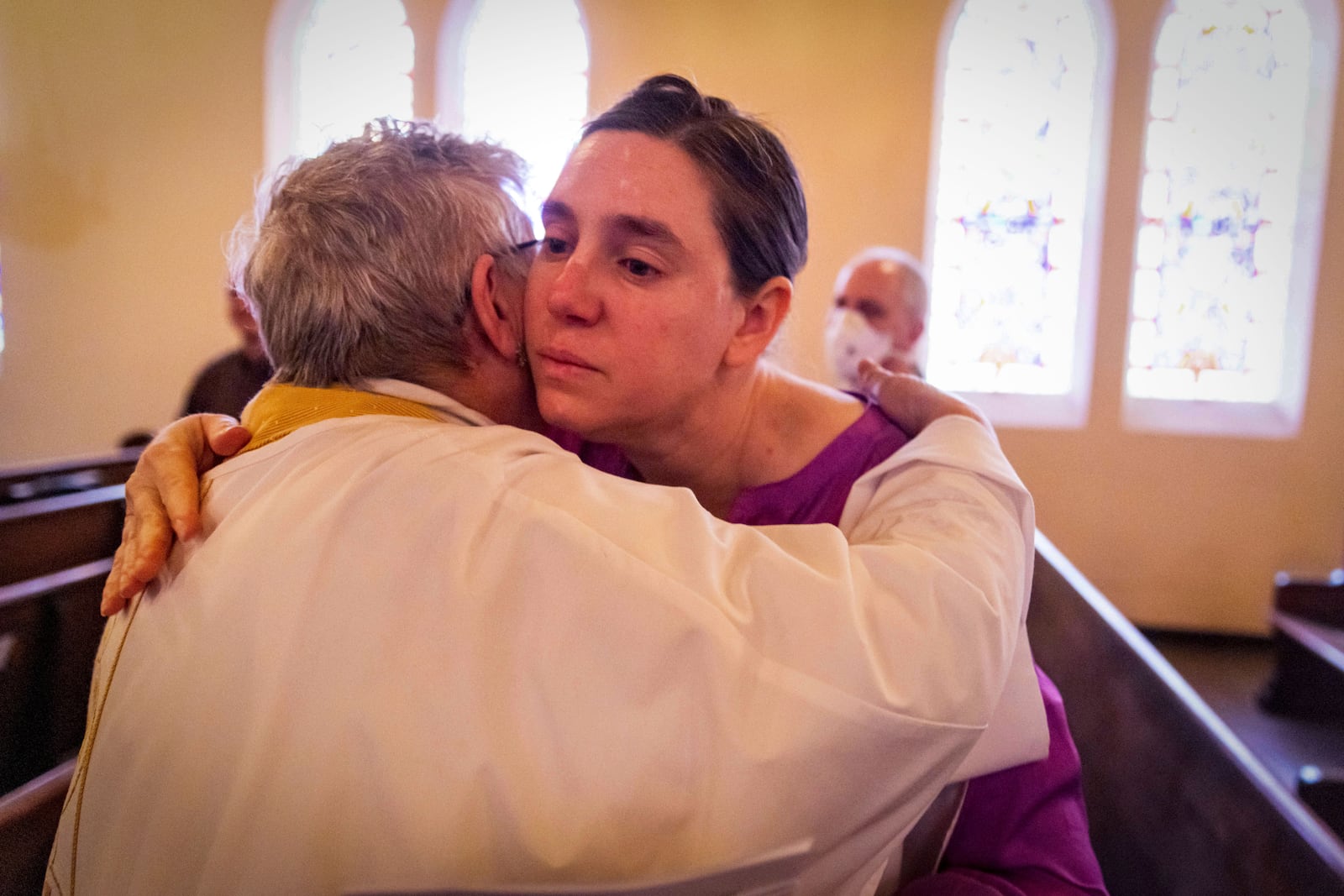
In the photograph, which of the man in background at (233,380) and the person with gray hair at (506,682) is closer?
the person with gray hair at (506,682)

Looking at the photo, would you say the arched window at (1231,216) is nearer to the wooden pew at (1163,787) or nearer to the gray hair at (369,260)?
the wooden pew at (1163,787)

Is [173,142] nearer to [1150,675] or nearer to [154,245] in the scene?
[154,245]

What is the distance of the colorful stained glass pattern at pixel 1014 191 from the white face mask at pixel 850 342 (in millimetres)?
3120

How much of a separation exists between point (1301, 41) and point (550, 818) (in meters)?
7.62

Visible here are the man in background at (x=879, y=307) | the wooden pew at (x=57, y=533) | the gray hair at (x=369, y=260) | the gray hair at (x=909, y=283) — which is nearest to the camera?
the gray hair at (x=369, y=260)

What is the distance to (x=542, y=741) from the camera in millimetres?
921

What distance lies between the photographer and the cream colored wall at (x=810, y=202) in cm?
615

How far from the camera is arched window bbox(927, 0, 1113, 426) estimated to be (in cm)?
645

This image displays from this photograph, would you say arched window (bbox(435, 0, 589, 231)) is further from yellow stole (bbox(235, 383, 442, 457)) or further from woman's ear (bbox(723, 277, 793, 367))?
yellow stole (bbox(235, 383, 442, 457))

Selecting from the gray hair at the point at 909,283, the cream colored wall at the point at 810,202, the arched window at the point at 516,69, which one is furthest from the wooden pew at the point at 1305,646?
the arched window at the point at 516,69

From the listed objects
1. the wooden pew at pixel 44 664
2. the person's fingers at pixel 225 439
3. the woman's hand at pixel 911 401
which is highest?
the woman's hand at pixel 911 401

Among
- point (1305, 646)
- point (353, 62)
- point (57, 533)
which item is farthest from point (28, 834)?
Result: point (353, 62)

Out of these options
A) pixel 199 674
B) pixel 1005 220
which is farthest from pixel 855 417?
pixel 1005 220

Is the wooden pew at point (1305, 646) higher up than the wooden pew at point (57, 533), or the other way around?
the wooden pew at point (57, 533)
